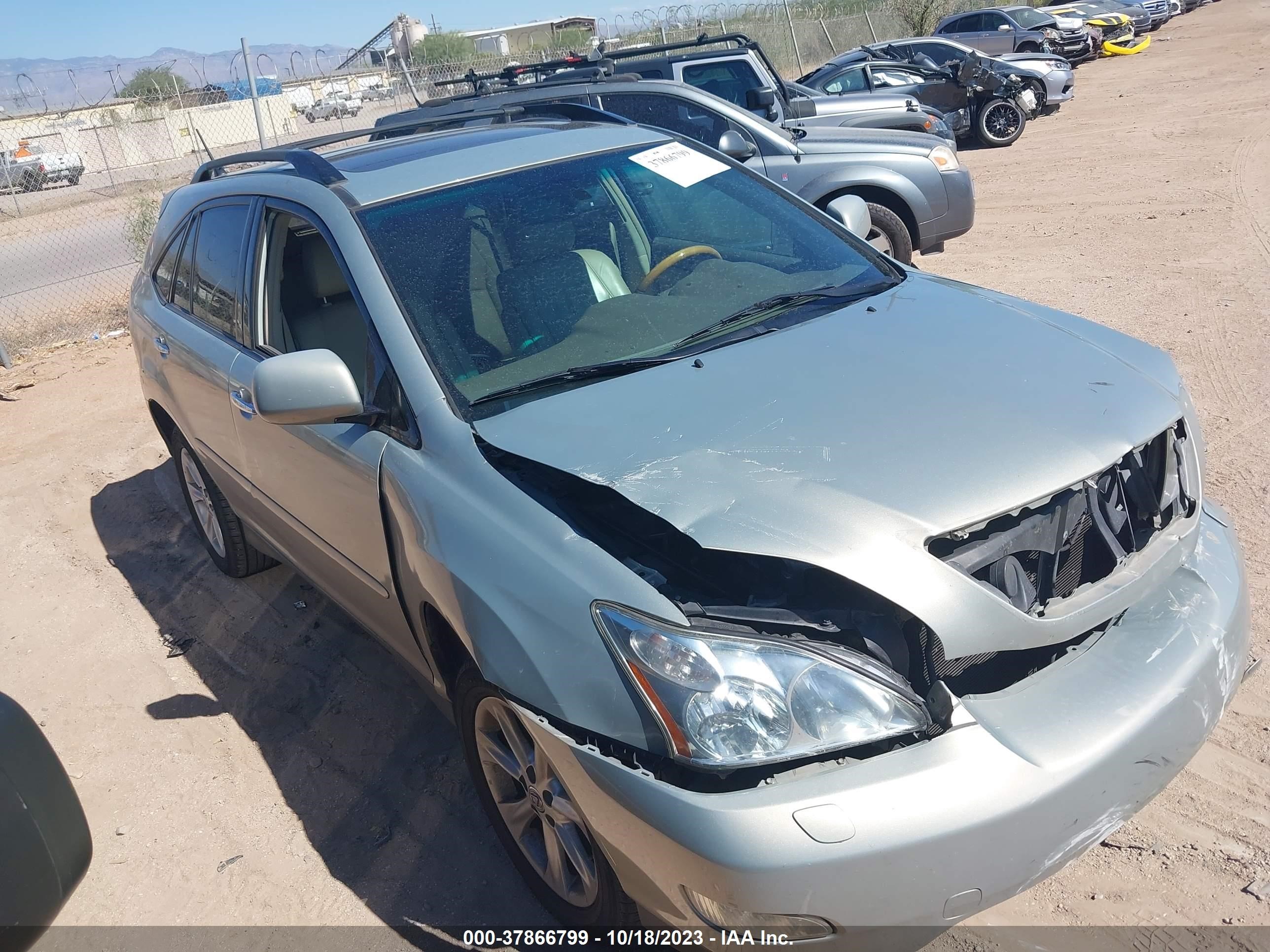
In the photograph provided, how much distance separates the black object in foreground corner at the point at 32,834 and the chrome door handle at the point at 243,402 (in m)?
1.39

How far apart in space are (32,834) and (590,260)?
2138mm

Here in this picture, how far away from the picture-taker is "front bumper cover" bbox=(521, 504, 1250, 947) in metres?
1.85

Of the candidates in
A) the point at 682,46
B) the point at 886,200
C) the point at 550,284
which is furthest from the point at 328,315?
the point at 682,46

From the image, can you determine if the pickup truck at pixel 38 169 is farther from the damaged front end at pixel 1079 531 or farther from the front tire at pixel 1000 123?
the damaged front end at pixel 1079 531

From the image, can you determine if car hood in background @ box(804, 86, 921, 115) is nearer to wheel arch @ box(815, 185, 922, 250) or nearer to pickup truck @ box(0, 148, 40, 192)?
wheel arch @ box(815, 185, 922, 250)

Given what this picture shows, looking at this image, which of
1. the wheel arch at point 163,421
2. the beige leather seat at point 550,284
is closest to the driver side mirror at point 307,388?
the beige leather seat at point 550,284

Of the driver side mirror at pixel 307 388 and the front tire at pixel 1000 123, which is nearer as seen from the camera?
the driver side mirror at pixel 307 388

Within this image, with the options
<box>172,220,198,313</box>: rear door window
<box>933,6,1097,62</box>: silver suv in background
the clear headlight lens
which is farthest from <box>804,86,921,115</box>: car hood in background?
<box>933,6,1097,62</box>: silver suv in background

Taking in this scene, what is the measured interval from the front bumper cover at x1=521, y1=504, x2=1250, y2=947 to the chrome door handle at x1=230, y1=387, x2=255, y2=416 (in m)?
1.87

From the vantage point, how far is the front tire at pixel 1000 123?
1489 centimetres

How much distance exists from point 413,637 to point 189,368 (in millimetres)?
1890

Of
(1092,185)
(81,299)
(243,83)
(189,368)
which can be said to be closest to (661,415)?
(189,368)

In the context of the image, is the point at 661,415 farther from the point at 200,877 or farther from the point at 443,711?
the point at 200,877

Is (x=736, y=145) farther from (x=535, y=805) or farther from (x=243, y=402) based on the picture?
(x=535, y=805)
